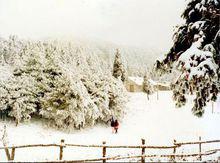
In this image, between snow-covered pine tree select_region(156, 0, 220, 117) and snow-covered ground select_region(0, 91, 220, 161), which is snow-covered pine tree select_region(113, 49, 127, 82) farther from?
snow-covered pine tree select_region(156, 0, 220, 117)

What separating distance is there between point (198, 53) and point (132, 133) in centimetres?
2700

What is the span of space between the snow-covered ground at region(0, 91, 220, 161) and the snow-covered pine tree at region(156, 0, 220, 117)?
11.2m

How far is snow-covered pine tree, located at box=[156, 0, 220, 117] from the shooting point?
12875 mm

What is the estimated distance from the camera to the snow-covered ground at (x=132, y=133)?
2726 centimetres

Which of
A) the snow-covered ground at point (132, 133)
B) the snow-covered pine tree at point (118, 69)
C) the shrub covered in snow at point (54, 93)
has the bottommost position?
the snow-covered ground at point (132, 133)

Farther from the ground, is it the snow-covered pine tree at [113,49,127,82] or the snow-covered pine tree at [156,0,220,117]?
the snow-covered pine tree at [113,49,127,82]

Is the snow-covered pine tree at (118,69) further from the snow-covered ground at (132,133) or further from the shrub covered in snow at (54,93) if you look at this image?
the shrub covered in snow at (54,93)

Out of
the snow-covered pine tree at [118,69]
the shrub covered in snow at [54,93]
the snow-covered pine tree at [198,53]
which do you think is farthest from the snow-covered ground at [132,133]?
the snow-covered pine tree at [118,69]

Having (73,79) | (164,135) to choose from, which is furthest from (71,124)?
(164,135)

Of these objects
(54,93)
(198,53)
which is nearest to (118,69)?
(54,93)

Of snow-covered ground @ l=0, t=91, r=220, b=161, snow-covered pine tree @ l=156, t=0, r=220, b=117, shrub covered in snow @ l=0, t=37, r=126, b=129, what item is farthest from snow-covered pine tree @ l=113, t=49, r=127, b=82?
snow-covered pine tree @ l=156, t=0, r=220, b=117

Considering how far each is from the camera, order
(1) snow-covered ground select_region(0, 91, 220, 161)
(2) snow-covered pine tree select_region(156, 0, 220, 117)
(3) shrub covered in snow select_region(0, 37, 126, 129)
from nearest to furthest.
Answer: (2) snow-covered pine tree select_region(156, 0, 220, 117), (1) snow-covered ground select_region(0, 91, 220, 161), (3) shrub covered in snow select_region(0, 37, 126, 129)

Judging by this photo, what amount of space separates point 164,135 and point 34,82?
50.3ft

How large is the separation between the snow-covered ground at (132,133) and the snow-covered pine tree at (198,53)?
440 inches
